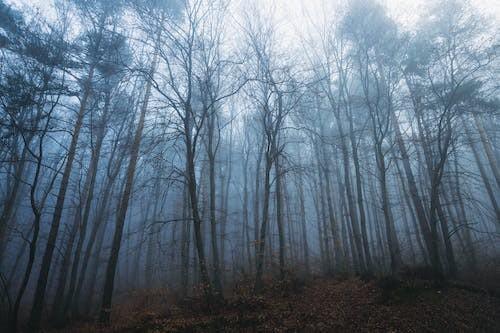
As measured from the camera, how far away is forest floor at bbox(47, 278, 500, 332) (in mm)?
4734

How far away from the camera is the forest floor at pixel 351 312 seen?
473 cm

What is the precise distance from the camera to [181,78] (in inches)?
337

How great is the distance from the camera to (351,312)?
5.48 meters

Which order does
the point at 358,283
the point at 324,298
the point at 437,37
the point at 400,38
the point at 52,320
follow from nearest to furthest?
the point at 324,298 < the point at 358,283 < the point at 52,320 < the point at 437,37 < the point at 400,38

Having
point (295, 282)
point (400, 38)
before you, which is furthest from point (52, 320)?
point (400, 38)

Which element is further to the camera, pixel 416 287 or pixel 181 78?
pixel 181 78

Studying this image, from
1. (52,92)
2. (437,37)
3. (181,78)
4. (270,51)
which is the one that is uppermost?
(270,51)

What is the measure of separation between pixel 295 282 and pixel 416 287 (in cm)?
344

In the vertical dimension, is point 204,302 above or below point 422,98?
below

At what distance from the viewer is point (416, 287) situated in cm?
601

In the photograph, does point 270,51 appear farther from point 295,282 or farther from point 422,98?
point 295,282

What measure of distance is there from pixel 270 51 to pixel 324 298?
30.9ft

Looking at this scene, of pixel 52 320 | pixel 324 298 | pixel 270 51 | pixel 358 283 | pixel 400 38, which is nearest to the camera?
pixel 324 298

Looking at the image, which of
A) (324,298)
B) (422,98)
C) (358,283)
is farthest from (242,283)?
(422,98)
